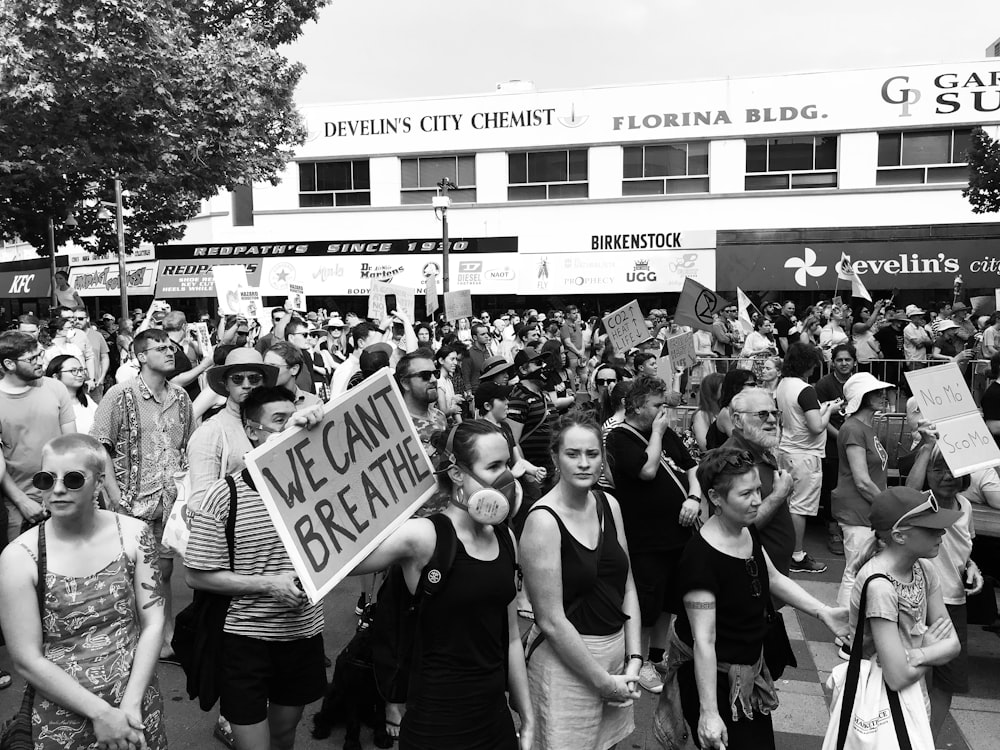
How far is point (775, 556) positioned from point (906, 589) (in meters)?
1.62

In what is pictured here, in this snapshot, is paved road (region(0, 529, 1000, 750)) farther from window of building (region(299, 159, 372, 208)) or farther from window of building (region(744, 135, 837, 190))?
window of building (region(299, 159, 372, 208))

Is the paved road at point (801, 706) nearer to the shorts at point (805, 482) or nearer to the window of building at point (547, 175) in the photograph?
the shorts at point (805, 482)

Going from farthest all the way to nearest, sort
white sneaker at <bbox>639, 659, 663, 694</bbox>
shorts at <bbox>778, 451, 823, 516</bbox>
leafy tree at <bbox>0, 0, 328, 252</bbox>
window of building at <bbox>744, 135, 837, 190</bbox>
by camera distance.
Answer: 1. window of building at <bbox>744, 135, 837, 190</bbox>
2. leafy tree at <bbox>0, 0, 328, 252</bbox>
3. shorts at <bbox>778, 451, 823, 516</bbox>
4. white sneaker at <bbox>639, 659, 663, 694</bbox>

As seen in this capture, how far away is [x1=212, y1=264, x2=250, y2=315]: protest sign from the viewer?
1315 centimetres

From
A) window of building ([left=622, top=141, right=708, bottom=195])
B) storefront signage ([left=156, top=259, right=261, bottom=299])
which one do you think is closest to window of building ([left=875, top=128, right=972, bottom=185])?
window of building ([left=622, top=141, right=708, bottom=195])

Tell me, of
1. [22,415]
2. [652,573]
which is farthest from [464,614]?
[22,415]

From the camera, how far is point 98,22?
49.3ft

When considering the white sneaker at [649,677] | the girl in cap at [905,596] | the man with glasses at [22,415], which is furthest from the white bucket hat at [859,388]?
the man with glasses at [22,415]

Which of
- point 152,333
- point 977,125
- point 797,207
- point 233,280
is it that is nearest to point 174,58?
point 233,280

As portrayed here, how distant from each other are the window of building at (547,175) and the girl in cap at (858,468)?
933 inches

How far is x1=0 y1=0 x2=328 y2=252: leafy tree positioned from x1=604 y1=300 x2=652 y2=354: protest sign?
10210 mm

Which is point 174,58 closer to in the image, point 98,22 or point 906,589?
point 98,22

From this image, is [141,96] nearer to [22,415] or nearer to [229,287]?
[229,287]

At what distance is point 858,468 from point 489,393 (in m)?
2.58
